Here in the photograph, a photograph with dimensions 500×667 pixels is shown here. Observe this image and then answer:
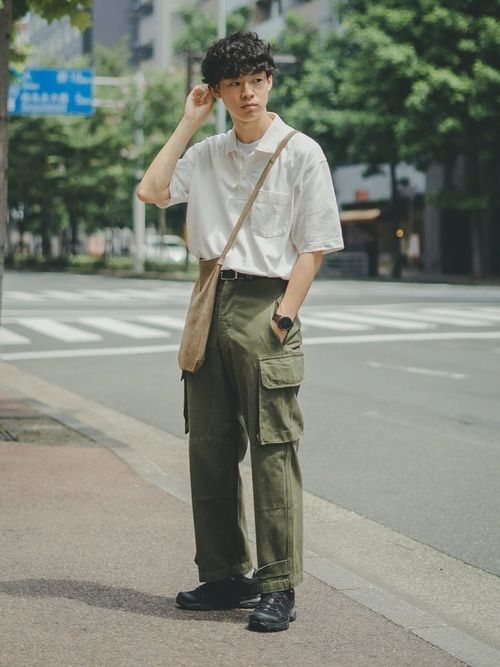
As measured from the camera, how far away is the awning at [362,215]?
4788cm

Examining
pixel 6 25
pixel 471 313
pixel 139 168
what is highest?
pixel 139 168

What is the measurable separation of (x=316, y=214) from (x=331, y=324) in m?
15.7

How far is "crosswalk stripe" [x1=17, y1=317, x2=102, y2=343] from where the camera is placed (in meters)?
17.5

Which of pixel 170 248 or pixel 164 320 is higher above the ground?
pixel 170 248

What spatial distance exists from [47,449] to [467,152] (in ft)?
107

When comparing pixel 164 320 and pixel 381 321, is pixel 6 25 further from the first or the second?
pixel 164 320

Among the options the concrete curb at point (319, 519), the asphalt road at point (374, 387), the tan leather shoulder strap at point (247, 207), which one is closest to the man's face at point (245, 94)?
the tan leather shoulder strap at point (247, 207)

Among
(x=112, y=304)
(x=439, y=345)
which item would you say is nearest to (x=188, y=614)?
(x=439, y=345)

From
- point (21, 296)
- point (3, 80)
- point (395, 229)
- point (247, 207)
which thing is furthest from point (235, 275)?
point (395, 229)

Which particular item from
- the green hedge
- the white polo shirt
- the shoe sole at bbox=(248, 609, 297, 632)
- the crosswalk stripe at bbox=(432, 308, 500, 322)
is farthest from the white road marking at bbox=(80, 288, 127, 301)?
the shoe sole at bbox=(248, 609, 297, 632)

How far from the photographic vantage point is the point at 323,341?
1659 centimetres

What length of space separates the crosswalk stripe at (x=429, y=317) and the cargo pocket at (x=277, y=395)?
15.8m

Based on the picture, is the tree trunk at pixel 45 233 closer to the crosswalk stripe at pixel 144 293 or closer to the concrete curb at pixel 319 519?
the crosswalk stripe at pixel 144 293

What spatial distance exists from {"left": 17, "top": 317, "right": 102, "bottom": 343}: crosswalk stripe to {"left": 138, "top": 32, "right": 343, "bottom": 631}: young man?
43.1 ft
